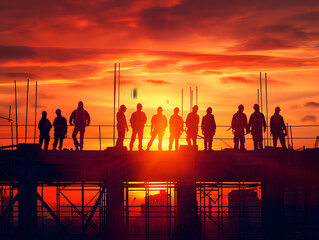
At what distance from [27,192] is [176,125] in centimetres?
589

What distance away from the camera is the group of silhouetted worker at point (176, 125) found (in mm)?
21172

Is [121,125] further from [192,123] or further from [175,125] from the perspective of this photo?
[192,123]

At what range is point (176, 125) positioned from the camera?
71.5ft

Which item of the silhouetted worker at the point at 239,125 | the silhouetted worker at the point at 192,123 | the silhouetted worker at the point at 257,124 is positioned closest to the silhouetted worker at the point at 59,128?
the silhouetted worker at the point at 192,123

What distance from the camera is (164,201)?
2499 inches

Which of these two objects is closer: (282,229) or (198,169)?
(282,229)

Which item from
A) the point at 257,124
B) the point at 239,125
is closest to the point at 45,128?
the point at 239,125

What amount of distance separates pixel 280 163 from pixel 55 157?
7601 millimetres

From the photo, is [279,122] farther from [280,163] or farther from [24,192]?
[24,192]

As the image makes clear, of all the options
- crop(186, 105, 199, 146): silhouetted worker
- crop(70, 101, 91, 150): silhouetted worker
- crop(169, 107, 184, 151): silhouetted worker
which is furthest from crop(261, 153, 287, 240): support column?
crop(70, 101, 91, 150): silhouetted worker

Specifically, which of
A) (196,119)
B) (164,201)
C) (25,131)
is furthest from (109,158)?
(164,201)

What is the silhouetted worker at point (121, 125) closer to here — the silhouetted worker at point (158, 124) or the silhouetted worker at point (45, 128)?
the silhouetted worker at point (158, 124)

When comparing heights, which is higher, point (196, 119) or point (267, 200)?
point (196, 119)

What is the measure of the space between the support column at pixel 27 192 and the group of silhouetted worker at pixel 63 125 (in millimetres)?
1891
